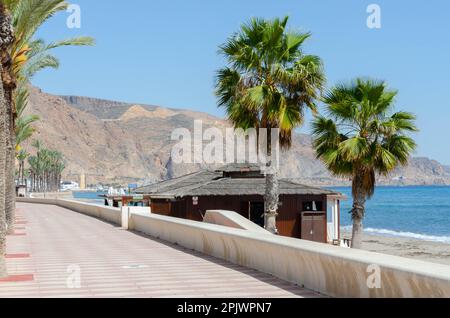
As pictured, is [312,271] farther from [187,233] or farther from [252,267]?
[187,233]

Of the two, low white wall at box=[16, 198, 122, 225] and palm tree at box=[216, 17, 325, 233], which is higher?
palm tree at box=[216, 17, 325, 233]

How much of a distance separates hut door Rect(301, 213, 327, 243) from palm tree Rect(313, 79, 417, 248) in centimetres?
925

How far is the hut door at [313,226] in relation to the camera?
107ft

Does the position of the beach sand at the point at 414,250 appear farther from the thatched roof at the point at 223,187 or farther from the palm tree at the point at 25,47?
the palm tree at the point at 25,47

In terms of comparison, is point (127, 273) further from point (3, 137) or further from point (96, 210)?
point (96, 210)

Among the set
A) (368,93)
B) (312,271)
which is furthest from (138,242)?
(312,271)

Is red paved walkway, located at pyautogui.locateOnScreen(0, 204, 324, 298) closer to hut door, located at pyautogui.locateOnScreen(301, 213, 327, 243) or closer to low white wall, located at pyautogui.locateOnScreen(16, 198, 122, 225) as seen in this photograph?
low white wall, located at pyautogui.locateOnScreen(16, 198, 122, 225)

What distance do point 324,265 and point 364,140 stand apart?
13.8 m

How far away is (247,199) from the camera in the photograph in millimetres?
31844

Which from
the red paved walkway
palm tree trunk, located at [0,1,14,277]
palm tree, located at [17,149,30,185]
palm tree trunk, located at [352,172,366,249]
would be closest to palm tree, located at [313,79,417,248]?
palm tree trunk, located at [352,172,366,249]

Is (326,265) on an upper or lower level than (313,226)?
upper

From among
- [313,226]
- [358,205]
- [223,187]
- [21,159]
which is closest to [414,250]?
[313,226]

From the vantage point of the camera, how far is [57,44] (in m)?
24.7

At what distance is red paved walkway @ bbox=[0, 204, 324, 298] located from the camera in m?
9.99
